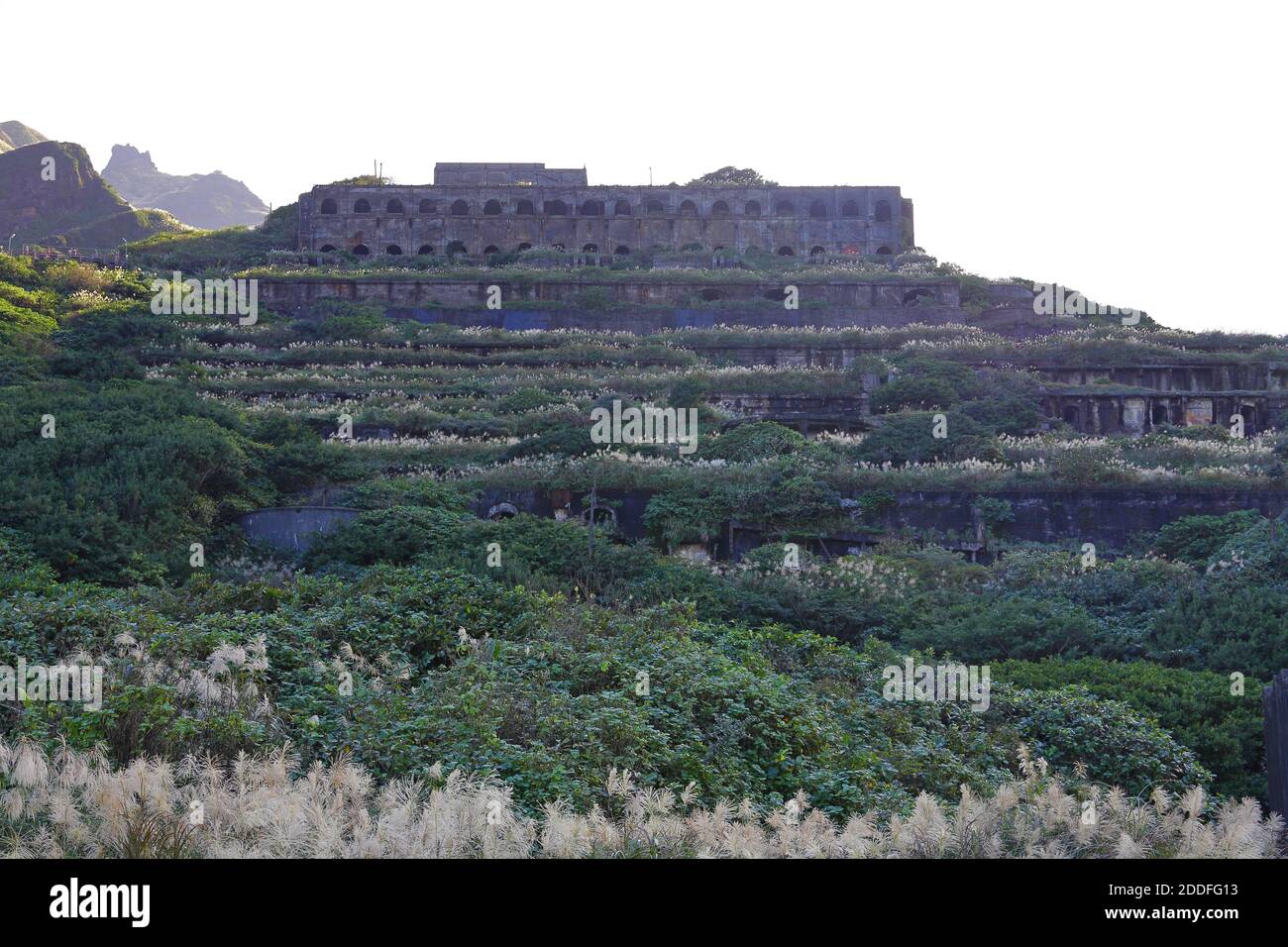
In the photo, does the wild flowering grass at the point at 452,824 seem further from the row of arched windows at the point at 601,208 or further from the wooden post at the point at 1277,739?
the row of arched windows at the point at 601,208

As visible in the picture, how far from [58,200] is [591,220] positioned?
38.7 m

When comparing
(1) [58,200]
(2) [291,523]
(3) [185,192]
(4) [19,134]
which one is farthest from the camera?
(3) [185,192]

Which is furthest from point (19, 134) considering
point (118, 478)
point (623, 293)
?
point (118, 478)

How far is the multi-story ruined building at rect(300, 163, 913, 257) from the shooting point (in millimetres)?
57719

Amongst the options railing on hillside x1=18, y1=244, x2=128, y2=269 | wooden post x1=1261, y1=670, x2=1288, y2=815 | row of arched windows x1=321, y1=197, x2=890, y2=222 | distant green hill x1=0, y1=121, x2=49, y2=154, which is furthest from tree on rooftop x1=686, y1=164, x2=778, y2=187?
distant green hill x1=0, y1=121, x2=49, y2=154

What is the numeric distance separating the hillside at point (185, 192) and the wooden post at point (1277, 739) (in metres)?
162

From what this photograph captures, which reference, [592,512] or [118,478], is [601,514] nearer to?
[592,512]

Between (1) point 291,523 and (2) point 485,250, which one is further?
(2) point 485,250

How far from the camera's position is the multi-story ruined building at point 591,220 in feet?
189

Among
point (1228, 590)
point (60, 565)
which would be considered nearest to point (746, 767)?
point (1228, 590)

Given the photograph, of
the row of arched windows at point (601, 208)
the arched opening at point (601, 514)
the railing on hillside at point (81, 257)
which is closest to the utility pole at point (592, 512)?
the arched opening at point (601, 514)

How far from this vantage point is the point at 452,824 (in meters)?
7.42

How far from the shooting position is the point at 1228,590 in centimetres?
1725
